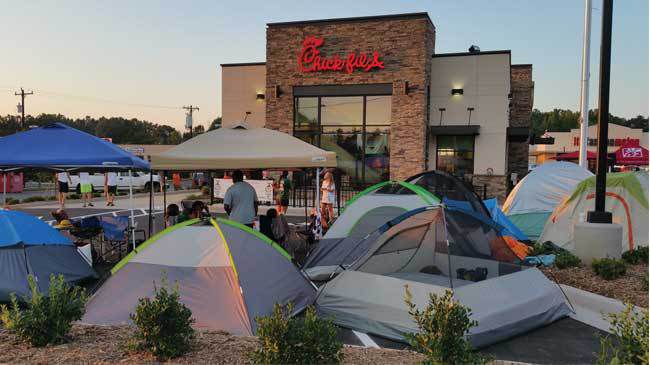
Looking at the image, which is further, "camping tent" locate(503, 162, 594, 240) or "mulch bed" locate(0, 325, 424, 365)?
"camping tent" locate(503, 162, 594, 240)

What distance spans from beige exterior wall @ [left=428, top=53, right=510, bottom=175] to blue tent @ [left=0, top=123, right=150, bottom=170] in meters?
16.4

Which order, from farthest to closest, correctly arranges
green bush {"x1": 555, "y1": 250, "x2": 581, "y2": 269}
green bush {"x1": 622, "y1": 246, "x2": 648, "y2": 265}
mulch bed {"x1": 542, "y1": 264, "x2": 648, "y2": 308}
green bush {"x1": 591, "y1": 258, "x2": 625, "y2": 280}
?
1. green bush {"x1": 622, "y1": 246, "x2": 648, "y2": 265}
2. green bush {"x1": 555, "y1": 250, "x2": 581, "y2": 269}
3. green bush {"x1": 591, "y1": 258, "x2": 625, "y2": 280}
4. mulch bed {"x1": 542, "y1": 264, "x2": 648, "y2": 308}

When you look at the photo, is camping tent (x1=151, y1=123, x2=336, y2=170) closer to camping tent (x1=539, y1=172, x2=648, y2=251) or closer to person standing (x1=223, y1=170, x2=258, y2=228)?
person standing (x1=223, y1=170, x2=258, y2=228)

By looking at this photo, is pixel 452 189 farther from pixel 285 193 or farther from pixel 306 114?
pixel 306 114

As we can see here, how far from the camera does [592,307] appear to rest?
19.4 ft

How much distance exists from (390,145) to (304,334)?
1854 cm

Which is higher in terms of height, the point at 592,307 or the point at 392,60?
the point at 392,60

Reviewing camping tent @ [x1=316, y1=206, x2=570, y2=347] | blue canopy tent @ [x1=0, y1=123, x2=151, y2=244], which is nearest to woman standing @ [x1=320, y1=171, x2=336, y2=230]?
blue canopy tent @ [x1=0, y1=123, x2=151, y2=244]

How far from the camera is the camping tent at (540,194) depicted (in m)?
11.4

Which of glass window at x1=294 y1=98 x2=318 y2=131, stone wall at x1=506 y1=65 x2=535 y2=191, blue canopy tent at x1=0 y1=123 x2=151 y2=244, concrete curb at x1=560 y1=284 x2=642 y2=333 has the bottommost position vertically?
concrete curb at x1=560 y1=284 x2=642 y2=333

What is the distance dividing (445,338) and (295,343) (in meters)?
1.05

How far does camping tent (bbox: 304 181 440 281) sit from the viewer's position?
7.31m

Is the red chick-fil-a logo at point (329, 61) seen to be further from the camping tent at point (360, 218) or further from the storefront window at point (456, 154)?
the camping tent at point (360, 218)

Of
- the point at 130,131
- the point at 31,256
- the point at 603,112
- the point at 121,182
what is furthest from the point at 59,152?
the point at 130,131
